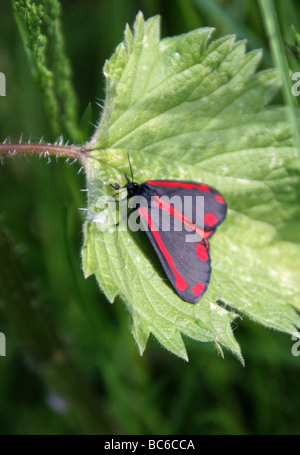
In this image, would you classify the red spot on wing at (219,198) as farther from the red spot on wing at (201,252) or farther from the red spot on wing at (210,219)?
the red spot on wing at (201,252)

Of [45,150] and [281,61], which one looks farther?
[281,61]

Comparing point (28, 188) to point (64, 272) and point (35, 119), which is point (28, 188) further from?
point (64, 272)

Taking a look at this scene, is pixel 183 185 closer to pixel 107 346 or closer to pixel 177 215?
pixel 177 215

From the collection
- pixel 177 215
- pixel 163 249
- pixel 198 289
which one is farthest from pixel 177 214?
pixel 198 289

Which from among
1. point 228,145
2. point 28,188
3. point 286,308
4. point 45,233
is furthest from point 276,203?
point 28,188

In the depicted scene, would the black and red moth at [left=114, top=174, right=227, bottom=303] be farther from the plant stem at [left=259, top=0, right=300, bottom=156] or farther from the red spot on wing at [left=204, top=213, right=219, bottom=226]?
the plant stem at [left=259, top=0, right=300, bottom=156]

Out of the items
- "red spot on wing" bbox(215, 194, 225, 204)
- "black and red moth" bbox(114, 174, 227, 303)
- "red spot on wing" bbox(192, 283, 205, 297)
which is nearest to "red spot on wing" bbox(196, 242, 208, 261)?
"black and red moth" bbox(114, 174, 227, 303)
